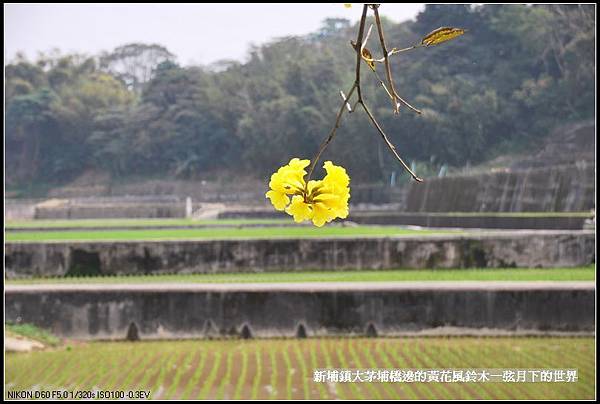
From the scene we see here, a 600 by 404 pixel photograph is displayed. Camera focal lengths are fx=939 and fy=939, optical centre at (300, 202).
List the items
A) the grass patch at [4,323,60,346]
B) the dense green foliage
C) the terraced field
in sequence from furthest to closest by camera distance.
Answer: the dense green foliage < the grass patch at [4,323,60,346] < the terraced field

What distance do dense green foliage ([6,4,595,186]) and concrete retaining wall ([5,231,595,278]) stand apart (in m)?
23.8

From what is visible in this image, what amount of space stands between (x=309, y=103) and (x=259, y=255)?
147 ft

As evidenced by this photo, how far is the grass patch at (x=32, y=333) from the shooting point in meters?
10.4

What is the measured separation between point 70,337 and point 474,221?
42.8ft

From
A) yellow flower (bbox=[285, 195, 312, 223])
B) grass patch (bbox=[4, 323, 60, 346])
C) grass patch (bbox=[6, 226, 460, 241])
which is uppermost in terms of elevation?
yellow flower (bbox=[285, 195, 312, 223])

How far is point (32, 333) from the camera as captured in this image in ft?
34.7

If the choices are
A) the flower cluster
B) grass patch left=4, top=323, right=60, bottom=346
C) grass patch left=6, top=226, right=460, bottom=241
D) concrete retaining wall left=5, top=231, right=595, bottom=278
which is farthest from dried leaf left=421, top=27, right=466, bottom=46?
grass patch left=6, top=226, right=460, bottom=241

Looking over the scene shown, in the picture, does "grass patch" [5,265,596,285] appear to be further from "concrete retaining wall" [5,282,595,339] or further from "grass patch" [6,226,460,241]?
"grass patch" [6,226,460,241]

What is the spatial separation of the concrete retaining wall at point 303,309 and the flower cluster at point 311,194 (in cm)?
932

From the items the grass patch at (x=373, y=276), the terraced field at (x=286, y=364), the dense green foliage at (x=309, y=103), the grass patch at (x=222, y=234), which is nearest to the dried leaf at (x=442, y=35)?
A: the terraced field at (x=286, y=364)

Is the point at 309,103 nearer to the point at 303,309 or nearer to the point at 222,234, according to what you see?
the point at 222,234

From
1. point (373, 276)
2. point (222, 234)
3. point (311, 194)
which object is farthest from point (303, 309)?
point (222, 234)

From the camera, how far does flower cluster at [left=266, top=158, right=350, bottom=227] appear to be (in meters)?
1.07

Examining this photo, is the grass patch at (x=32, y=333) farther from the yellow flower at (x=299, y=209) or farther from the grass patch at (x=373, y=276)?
the yellow flower at (x=299, y=209)
